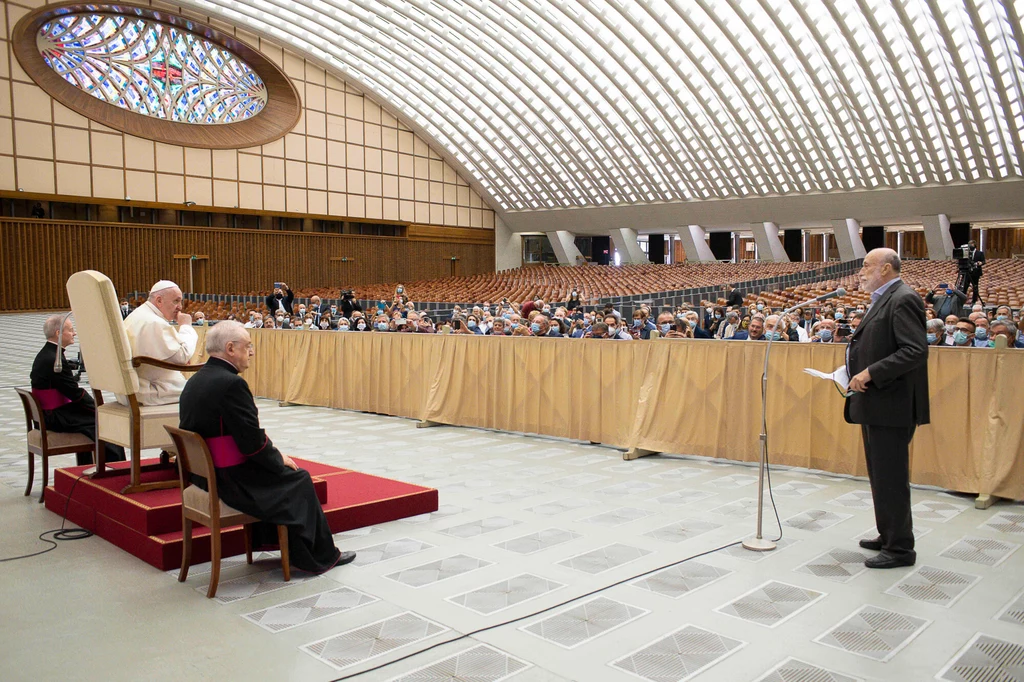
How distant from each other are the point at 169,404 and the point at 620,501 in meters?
3.29

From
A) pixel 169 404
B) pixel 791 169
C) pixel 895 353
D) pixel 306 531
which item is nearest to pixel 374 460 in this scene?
pixel 169 404

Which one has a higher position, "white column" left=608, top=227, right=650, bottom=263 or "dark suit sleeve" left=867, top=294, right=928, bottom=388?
"white column" left=608, top=227, right=650, bottom=263

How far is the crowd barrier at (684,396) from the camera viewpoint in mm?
5863

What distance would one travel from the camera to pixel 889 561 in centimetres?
430

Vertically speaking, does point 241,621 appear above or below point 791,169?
below

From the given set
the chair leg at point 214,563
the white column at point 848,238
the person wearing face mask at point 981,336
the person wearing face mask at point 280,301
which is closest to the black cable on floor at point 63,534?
the chair leg at point 214,563

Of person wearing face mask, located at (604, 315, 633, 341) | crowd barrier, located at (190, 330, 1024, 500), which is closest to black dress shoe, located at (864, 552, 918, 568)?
crowd barrier, located at (190, 330, 1024, 500)

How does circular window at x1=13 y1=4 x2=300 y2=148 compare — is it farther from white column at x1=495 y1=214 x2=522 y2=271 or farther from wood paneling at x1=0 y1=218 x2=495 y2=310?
white column at x1=495 y1=214 x2=522 y2=271

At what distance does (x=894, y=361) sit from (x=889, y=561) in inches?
44.5

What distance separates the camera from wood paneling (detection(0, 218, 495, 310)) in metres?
25.9

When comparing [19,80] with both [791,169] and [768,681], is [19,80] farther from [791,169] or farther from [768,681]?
[768,681]

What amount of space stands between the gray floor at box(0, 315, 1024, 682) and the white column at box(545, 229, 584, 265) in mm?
35416

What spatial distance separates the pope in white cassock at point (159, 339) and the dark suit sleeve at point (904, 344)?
13.5 ft

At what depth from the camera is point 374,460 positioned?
7504 mm
